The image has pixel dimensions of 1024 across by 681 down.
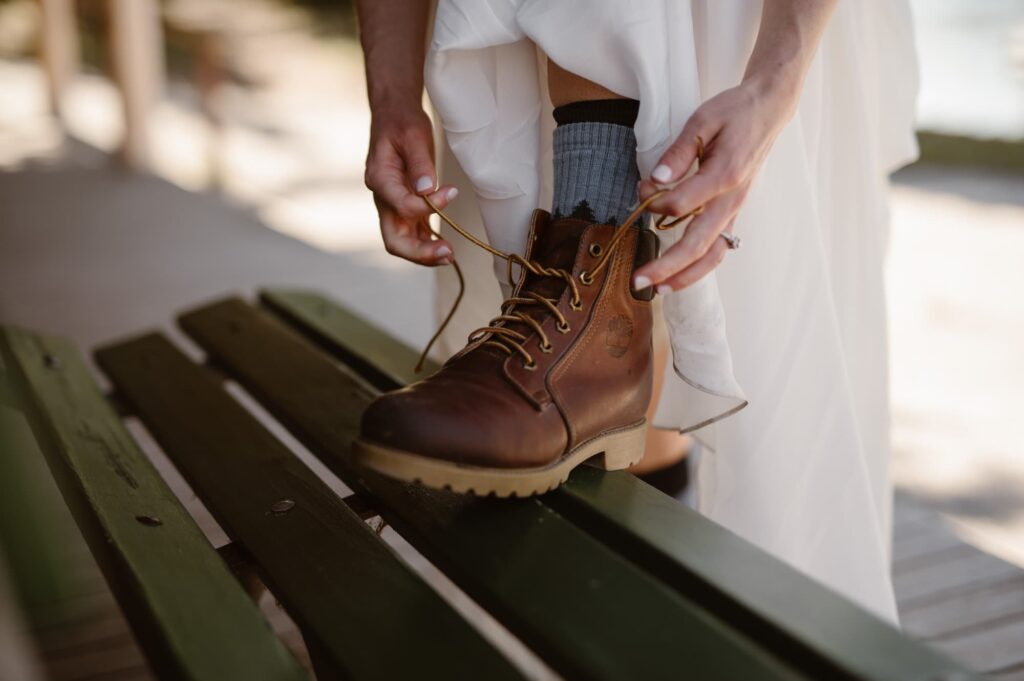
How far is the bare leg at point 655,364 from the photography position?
3.61 feet

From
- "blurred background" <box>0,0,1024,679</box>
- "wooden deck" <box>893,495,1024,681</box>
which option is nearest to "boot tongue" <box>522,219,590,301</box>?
"blurred background" <box>0,0,1024,679</box>

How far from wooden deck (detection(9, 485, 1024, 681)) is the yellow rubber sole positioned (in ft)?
2.35

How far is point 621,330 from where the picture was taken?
1.00 metres

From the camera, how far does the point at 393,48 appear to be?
129 centimetres

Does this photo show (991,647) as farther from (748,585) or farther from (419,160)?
(419,160)

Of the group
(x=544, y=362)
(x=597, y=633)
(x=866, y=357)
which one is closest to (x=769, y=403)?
(x=866, y=357)

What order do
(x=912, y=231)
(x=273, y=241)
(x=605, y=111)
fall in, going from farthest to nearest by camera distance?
(x=912, y=231), (x=273, y=241), (x=605, y=111)

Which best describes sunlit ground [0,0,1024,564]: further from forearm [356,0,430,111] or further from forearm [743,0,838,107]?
forearm [356,0,430,111]

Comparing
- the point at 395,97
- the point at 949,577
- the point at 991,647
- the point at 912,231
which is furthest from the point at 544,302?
the point at 912,231

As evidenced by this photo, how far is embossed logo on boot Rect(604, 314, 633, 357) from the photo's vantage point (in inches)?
39.0

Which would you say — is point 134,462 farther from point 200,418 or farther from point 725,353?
point 725,353

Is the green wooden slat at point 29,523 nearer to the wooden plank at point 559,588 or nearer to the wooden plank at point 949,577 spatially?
the wooden plank at point 559,588

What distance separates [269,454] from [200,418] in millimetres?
180

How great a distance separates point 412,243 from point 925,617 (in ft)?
3.68
